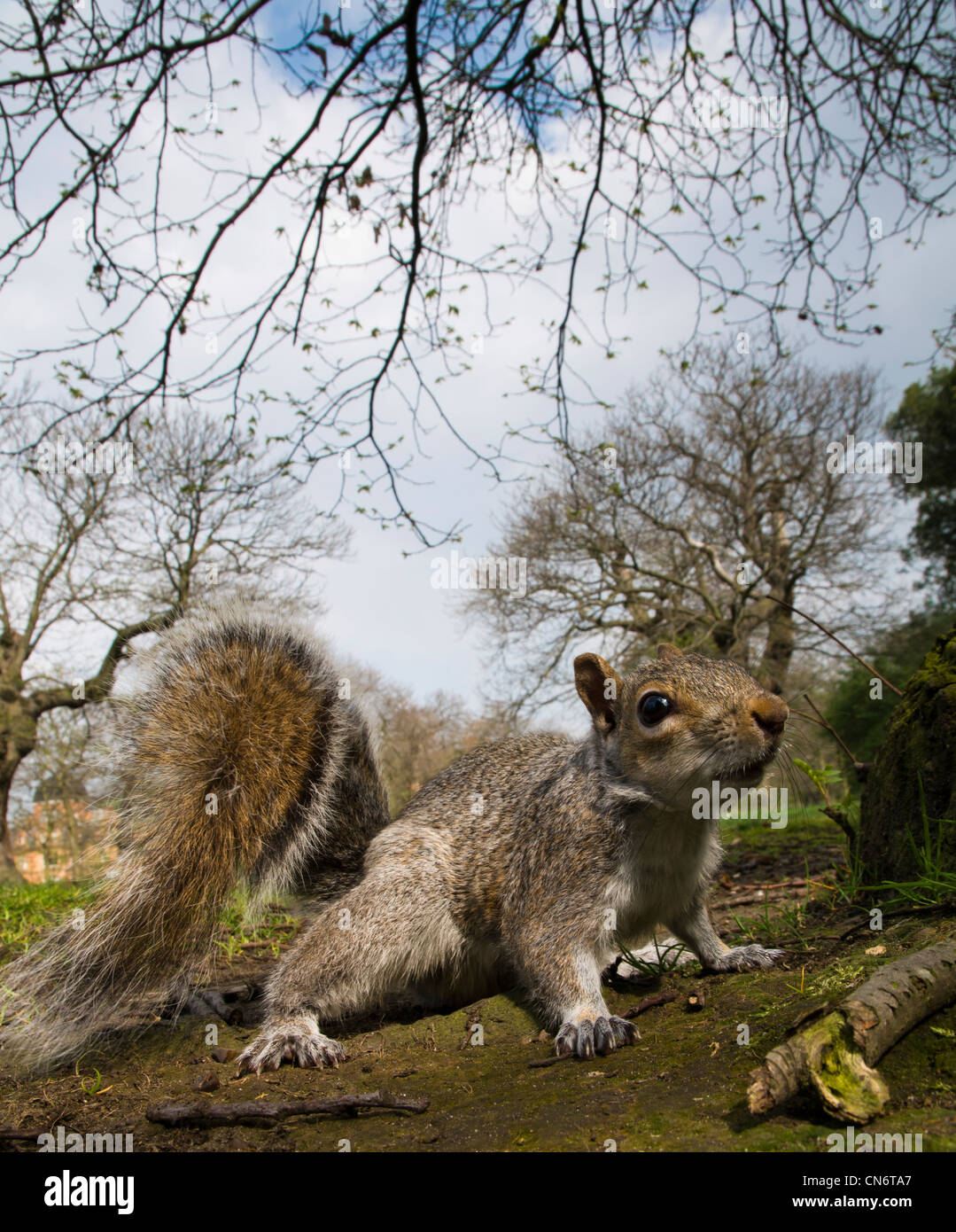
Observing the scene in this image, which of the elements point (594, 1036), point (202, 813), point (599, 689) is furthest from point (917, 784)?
point (202, 813)

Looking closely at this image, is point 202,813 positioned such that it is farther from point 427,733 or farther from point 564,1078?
point 427,733

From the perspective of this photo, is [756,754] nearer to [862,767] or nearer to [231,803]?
[862,767]

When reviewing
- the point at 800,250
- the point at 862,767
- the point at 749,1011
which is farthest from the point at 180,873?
the point at 800,250

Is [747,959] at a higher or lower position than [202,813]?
lower

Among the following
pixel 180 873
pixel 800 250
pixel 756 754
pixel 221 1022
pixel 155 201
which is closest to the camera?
pixel 756 754

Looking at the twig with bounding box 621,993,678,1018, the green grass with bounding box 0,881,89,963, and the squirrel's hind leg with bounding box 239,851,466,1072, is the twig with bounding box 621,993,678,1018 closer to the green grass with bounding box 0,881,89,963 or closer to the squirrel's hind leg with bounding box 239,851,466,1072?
the squirrel's hind leg with bounding box 239,851,466,1072

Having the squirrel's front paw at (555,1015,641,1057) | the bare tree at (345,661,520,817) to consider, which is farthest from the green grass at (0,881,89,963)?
the bare tree at (345,661,520,817)

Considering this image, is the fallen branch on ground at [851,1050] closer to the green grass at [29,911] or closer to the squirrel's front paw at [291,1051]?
the squirrel's front paw at [291,1051]
